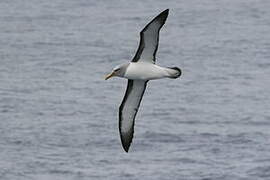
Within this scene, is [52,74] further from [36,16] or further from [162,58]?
[36,16]

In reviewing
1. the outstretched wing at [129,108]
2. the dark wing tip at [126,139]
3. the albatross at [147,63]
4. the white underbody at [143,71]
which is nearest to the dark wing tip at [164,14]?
the albatross at [147,63]

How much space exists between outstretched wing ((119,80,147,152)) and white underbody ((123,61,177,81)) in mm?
1625

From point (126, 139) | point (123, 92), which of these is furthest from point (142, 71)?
point (123, 92)

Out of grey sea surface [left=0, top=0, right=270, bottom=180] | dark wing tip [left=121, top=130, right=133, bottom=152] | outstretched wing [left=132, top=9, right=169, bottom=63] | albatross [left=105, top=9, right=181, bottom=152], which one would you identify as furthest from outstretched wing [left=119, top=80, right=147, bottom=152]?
grey sea surface [left=0, top=0, right=270, bottom=180]

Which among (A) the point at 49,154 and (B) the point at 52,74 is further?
(B) the point at 52,74

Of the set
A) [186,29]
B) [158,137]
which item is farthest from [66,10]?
[158,137]

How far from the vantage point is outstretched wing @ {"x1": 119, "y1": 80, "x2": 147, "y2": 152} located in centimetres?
2681

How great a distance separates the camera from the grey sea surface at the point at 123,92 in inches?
2655

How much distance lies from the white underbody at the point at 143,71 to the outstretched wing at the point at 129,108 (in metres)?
1.62

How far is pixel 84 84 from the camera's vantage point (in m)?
82.4

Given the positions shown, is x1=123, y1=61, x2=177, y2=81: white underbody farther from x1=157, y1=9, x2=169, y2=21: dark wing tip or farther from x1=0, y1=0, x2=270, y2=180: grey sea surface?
x1=0, y1=0, x2=270, y2=180: grey sea surface

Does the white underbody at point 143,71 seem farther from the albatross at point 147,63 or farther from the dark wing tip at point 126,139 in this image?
the dark wing tip at point 126,139

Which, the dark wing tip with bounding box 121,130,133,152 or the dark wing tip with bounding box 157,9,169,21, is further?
the dark wing tip with bounding box 121,130,133,152

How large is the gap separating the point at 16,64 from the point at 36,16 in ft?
40.6
